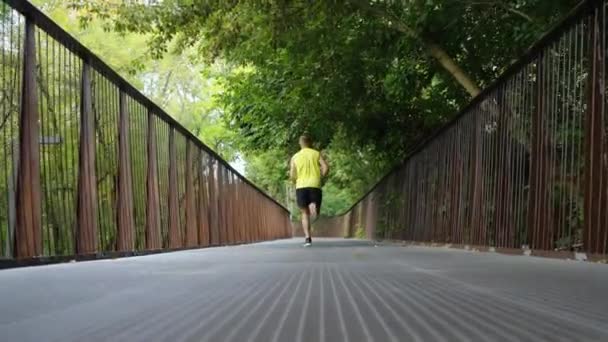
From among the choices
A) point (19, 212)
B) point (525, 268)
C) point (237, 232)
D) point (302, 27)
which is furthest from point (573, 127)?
point (237, 232)

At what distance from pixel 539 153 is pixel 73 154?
3.53 meters

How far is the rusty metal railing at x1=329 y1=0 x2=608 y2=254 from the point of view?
411 cm

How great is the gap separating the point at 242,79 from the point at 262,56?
11.0ft

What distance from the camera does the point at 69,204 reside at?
4742 mm

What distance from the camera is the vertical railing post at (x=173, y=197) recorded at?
28.1 ft

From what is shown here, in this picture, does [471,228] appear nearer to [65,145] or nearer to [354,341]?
[65,145]

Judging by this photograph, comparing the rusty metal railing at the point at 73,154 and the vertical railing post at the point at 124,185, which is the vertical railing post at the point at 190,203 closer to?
the rusty metal railing at the point at 73,154

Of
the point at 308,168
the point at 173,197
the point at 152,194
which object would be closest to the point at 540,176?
the point at 152,194

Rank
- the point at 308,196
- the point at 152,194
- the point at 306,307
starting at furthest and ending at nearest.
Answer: the point at 308,196 < the point at 152,194 < the point at 306,307

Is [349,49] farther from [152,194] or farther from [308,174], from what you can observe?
[152,194]

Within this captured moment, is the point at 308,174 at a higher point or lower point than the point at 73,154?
lower

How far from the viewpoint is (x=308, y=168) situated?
439 inches

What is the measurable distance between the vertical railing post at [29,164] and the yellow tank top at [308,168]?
716 centimetres

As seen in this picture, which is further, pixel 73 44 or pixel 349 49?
pixel 349 49
